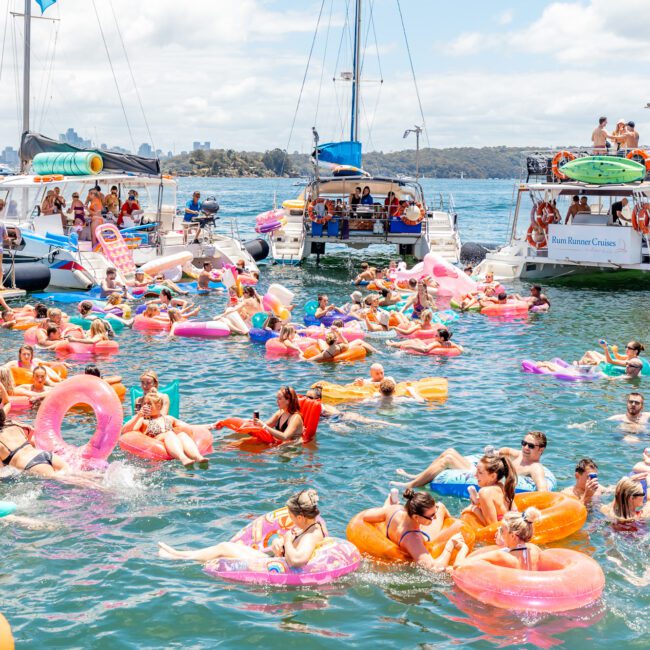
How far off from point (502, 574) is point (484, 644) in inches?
26.9

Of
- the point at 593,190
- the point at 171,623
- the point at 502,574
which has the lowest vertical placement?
the point at 171,623

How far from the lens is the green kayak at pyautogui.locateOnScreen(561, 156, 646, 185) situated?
85.4 feet

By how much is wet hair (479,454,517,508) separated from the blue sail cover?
2542 cm

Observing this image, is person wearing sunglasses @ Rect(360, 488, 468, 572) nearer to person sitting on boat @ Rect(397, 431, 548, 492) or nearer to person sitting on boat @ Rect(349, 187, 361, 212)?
person sitting on boat @ Rect(397, 431, 548, 492)

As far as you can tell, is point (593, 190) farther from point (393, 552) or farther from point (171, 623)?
point (171, 623)

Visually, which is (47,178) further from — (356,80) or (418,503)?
(418,503)

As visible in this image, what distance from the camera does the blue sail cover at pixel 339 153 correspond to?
33.9 metres

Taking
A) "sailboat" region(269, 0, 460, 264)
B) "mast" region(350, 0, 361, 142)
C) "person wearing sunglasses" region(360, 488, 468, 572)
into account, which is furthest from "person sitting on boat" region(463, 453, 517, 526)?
"mast" region(350, 0, 361, 142)

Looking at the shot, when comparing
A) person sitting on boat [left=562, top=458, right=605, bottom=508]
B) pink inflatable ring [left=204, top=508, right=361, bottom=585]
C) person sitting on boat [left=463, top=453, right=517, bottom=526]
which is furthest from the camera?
person sitting on boat [left=562, top=458, right=605, bottom=508]

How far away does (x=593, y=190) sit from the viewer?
1073 inches

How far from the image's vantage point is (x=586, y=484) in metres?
10.2

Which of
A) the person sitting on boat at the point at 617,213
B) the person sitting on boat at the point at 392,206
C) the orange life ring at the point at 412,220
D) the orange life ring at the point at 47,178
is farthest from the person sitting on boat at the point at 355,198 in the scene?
Result: the orange life ring at the point at 47,178

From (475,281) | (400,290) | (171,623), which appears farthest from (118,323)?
(171,623)

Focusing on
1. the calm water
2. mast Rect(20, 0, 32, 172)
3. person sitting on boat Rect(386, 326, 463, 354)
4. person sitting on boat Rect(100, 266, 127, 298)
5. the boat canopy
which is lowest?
the calm water
